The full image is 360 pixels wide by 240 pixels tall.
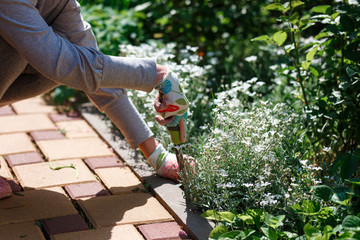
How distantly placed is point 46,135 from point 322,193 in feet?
5.46

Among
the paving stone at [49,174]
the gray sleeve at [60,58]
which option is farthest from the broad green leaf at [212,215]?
the paving stone at [49,174]

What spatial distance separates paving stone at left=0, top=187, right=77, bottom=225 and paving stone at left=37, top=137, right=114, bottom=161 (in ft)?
1.27

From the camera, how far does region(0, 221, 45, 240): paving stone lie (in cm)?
178

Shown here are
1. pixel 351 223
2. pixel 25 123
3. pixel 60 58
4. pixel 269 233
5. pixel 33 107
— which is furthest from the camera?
pixel 33 107

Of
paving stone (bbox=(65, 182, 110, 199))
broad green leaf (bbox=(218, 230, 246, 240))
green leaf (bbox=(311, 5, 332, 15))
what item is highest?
green leaf (bbox=(311, 5, 332, 15))

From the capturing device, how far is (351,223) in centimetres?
153

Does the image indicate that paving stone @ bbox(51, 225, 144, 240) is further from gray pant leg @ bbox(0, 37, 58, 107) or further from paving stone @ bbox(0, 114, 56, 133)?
paving stone @ bbox(0, 114, 56, 133)

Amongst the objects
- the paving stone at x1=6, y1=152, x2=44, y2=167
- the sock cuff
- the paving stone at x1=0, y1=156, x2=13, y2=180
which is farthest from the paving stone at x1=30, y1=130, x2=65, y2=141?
the sock cuff

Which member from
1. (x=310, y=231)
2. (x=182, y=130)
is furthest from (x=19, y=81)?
(x=310, y=231)

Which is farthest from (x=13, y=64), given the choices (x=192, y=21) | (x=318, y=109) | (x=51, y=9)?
(x=192, y=21)

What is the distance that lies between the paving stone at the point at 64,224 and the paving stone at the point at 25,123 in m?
1.04

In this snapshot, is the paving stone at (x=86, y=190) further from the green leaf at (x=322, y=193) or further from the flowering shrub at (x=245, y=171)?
the green leaf at (x=322, y=193)

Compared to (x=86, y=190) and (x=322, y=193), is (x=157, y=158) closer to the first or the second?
(x=86, y=190)

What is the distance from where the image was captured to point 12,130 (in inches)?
110
